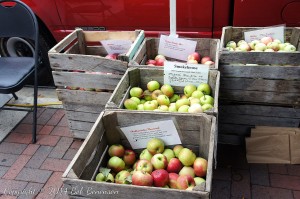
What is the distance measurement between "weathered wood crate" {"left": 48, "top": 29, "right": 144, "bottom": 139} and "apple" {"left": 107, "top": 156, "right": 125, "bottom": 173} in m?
0.73

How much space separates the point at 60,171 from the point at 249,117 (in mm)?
1578

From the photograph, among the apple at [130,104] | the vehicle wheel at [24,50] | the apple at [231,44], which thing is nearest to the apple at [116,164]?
the apple at [130,104]

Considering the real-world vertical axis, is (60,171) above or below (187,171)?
below

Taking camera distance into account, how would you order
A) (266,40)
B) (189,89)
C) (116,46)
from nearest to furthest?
1. (189,89)
2. (266,40)
3. (116,46)

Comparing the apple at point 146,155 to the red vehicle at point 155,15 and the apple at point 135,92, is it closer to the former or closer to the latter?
the apple at point 135,92

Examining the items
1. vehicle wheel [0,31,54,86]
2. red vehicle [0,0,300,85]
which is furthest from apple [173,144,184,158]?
vehicle wheel [0,31,54,86]

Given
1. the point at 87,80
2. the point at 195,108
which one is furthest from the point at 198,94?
the point at 87,80

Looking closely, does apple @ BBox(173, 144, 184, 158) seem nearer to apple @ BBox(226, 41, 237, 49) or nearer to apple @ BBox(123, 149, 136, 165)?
apple @ BBox(123, 149, 136, 165)

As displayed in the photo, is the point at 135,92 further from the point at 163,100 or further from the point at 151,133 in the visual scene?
the point at 151,133

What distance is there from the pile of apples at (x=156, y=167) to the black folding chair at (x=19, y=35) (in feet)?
4.63

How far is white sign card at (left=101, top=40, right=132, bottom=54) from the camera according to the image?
241 cm

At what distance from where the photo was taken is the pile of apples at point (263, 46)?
224cm

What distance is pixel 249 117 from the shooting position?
2367 mm

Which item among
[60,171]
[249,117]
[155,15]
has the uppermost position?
[155,15]
